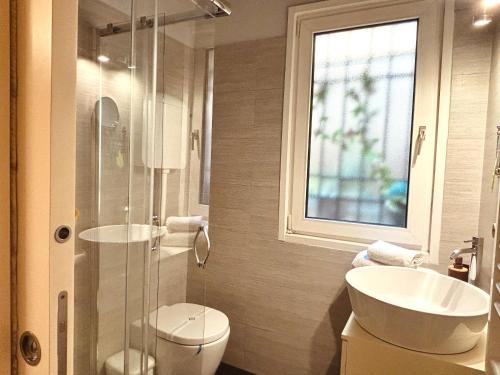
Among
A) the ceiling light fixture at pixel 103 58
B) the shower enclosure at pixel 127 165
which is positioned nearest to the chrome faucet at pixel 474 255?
the shower enclosure at pixel 127 165

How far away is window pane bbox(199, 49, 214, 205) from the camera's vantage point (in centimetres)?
209

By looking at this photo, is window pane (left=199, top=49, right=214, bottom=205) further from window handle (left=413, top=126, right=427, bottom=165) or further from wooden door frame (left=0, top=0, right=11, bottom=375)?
wooden door frame (left=0, top=0, right=11, bottom=375)

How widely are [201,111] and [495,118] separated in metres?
1.55

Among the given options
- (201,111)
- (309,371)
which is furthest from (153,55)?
(309,371)

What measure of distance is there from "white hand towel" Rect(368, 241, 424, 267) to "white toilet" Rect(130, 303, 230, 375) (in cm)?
92

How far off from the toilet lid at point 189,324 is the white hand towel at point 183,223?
1.52 ft

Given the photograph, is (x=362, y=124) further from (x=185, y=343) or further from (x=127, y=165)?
(x=185, y=343)

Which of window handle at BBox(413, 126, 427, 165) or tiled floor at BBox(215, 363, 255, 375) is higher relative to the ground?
window handle at BBox(413, 126, 427, 165)

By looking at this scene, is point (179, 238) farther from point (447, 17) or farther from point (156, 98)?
point (447, 17)

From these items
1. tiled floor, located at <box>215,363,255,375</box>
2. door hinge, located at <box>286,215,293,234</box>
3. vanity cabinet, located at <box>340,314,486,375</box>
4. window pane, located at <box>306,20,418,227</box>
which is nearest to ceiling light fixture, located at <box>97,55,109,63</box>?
window pane, located at <box>306,20,418,227</box>

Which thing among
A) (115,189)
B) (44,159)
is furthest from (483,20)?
(115,189)

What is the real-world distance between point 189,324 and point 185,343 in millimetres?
142

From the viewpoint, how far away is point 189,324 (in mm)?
1812

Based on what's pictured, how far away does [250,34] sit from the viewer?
206cm
